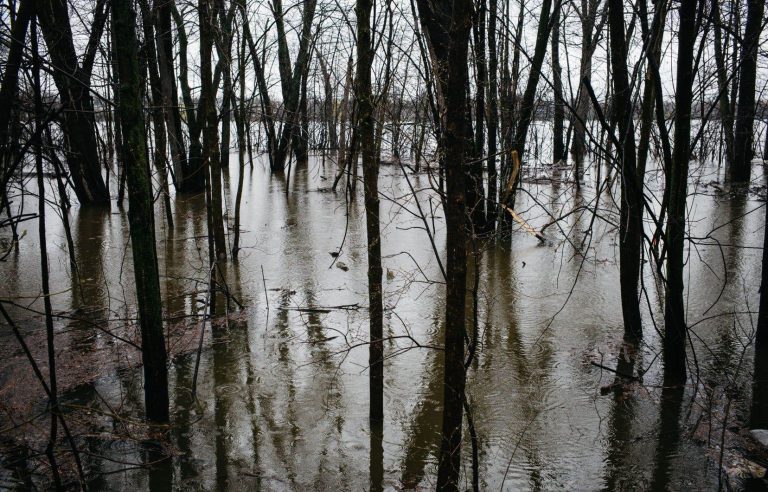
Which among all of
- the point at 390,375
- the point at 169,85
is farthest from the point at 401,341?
the point at 169,85

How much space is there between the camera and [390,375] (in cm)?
504

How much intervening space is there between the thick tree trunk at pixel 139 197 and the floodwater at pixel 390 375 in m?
0.31

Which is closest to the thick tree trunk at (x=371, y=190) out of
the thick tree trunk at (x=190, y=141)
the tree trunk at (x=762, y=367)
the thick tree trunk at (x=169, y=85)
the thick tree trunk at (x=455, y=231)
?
the thick tree trunk at (x=455, y=231)

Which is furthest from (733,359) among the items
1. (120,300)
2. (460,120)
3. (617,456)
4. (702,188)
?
(702,188)

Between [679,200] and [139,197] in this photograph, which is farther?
[679,200]

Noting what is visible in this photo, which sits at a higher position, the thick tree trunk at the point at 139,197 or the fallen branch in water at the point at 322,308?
the thick tree trunk at the point at 139,197

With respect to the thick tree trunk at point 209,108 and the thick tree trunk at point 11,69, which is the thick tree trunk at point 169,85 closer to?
the thick tree trunk at point 209,108

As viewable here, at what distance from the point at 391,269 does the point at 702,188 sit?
8562mm

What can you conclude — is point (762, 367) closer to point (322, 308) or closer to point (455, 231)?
point (455, 231)

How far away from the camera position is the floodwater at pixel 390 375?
3.82 m

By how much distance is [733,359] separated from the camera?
5172 millimetres

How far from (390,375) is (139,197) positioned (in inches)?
94.3

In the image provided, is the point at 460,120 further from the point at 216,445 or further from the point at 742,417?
the point at 742,417

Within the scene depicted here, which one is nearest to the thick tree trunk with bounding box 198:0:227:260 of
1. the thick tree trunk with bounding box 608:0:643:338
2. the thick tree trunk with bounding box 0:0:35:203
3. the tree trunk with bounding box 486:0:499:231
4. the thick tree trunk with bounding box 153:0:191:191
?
the thick tree trunk with bounding box 153:0:191:191
